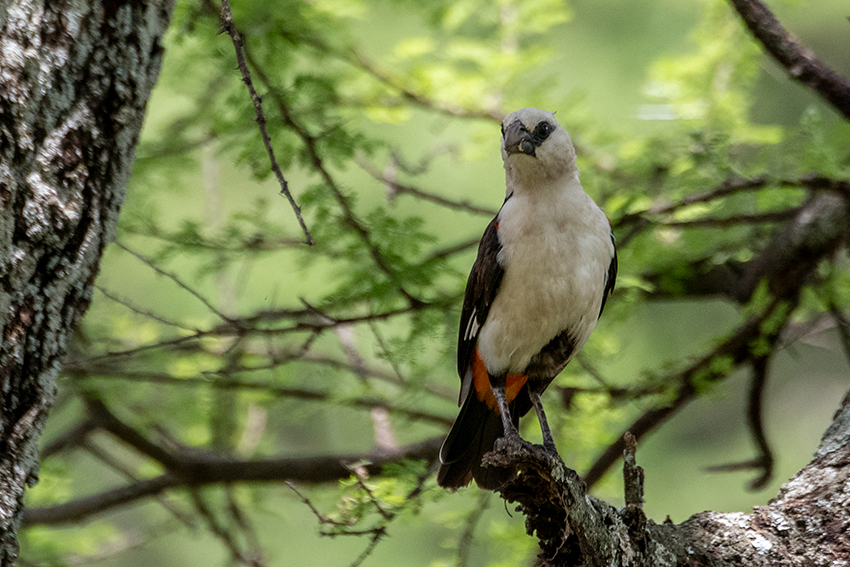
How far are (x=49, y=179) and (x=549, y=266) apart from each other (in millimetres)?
1605

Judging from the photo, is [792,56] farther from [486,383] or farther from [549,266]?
[486,383]

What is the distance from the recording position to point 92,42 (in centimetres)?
225

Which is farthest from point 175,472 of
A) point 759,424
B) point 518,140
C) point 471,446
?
point 759,424

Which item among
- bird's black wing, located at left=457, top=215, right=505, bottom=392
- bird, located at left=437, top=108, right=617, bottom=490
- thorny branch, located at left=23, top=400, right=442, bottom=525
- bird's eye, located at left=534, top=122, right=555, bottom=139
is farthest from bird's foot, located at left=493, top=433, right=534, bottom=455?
thorny branch, located at left=23, top=400, right=442, bottom=525

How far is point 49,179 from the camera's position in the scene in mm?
2178

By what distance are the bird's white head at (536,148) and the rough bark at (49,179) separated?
126 centimetres

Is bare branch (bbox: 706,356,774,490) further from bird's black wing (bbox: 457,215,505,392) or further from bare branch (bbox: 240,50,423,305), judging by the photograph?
bare branch (bbox: 240,50,423,305)

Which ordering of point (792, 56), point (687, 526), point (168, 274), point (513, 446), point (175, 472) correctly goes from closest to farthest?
point (513, 446) → point (687, 526) → point (168, 274) → point (792, 56) → point (175, 472)

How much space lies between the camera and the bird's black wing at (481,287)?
2.70 metres

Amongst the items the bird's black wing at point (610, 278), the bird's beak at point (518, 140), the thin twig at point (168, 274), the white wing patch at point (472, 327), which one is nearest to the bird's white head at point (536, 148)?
the bird's beak at point (518, 140)

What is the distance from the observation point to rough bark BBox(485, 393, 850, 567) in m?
2.06

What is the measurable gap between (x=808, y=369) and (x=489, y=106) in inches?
258

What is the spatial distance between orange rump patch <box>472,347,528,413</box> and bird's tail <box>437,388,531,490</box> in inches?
1.0

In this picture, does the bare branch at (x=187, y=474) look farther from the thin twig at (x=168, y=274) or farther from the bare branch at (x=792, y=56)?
the bare branch at (x=792, y=56)
